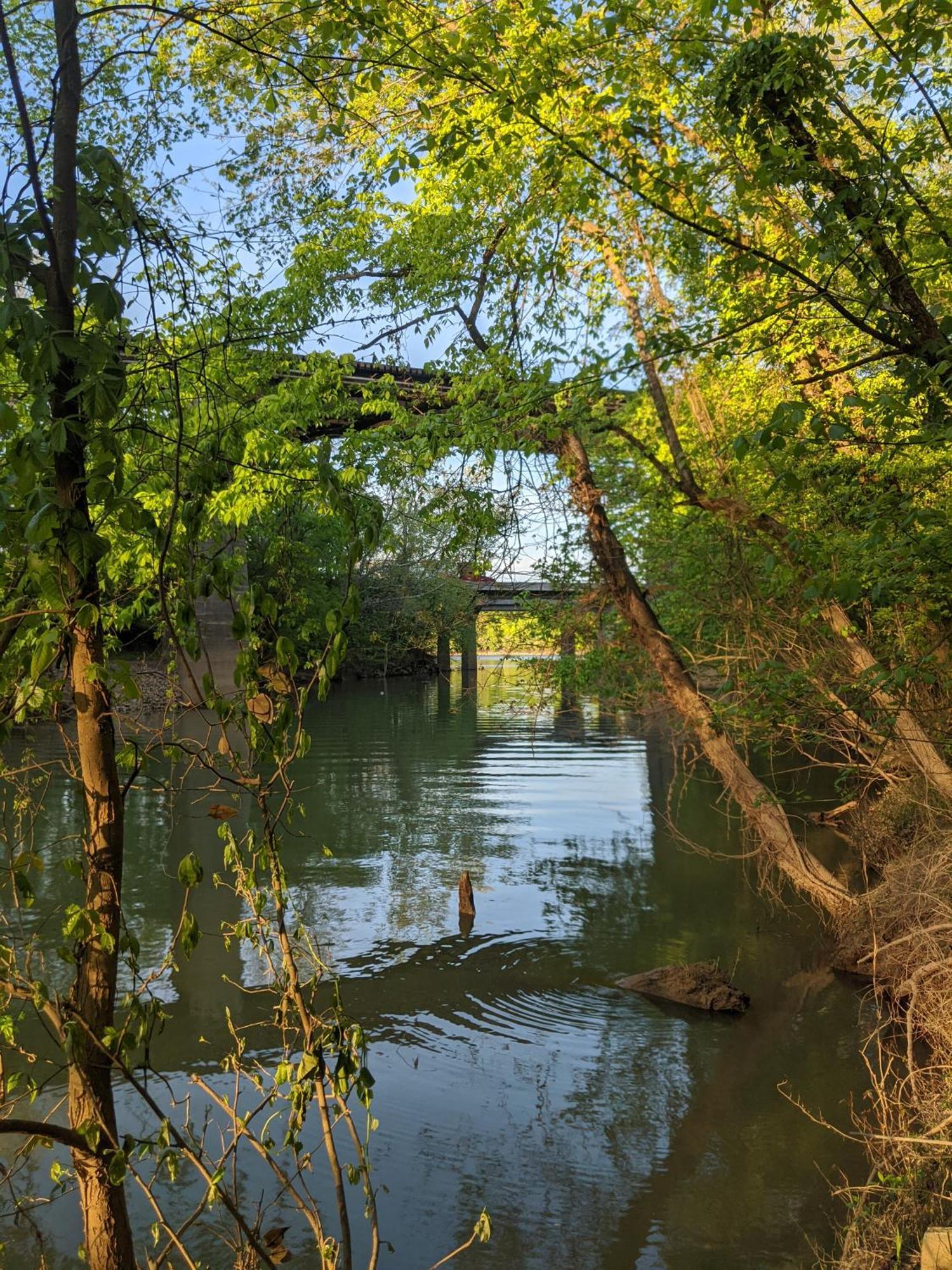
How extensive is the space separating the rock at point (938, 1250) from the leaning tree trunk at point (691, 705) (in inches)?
304

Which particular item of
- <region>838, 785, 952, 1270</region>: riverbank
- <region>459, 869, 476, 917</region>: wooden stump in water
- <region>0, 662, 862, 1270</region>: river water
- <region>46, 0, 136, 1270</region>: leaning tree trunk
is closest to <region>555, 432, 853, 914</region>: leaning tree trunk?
<region>838, 785, 952, 1270</region>: riverbank

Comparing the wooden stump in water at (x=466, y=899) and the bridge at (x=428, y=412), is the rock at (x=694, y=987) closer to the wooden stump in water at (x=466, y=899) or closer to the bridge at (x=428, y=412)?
the wooden stump in water at (x=466, y=899)

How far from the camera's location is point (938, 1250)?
13.4 ft

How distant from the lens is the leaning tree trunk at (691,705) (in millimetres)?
12055

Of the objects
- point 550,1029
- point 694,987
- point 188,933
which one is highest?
point 188,933

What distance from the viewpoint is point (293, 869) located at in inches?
607

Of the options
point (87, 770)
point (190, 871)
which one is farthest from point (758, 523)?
point (87, 770)

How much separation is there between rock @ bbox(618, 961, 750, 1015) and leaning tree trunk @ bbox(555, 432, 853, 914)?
6.20 feet

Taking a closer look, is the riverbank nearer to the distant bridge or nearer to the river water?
the river water

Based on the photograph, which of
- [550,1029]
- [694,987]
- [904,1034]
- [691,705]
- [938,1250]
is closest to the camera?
[938,1250]

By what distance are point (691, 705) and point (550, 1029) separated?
4.68m

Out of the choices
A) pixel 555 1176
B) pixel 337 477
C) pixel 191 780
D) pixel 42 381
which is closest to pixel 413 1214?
pixel 555 1176

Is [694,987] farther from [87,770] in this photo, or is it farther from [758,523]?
[87,770]

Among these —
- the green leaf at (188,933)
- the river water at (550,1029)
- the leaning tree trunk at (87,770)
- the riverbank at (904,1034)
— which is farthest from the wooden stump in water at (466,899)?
the green leaf at (188,933)
